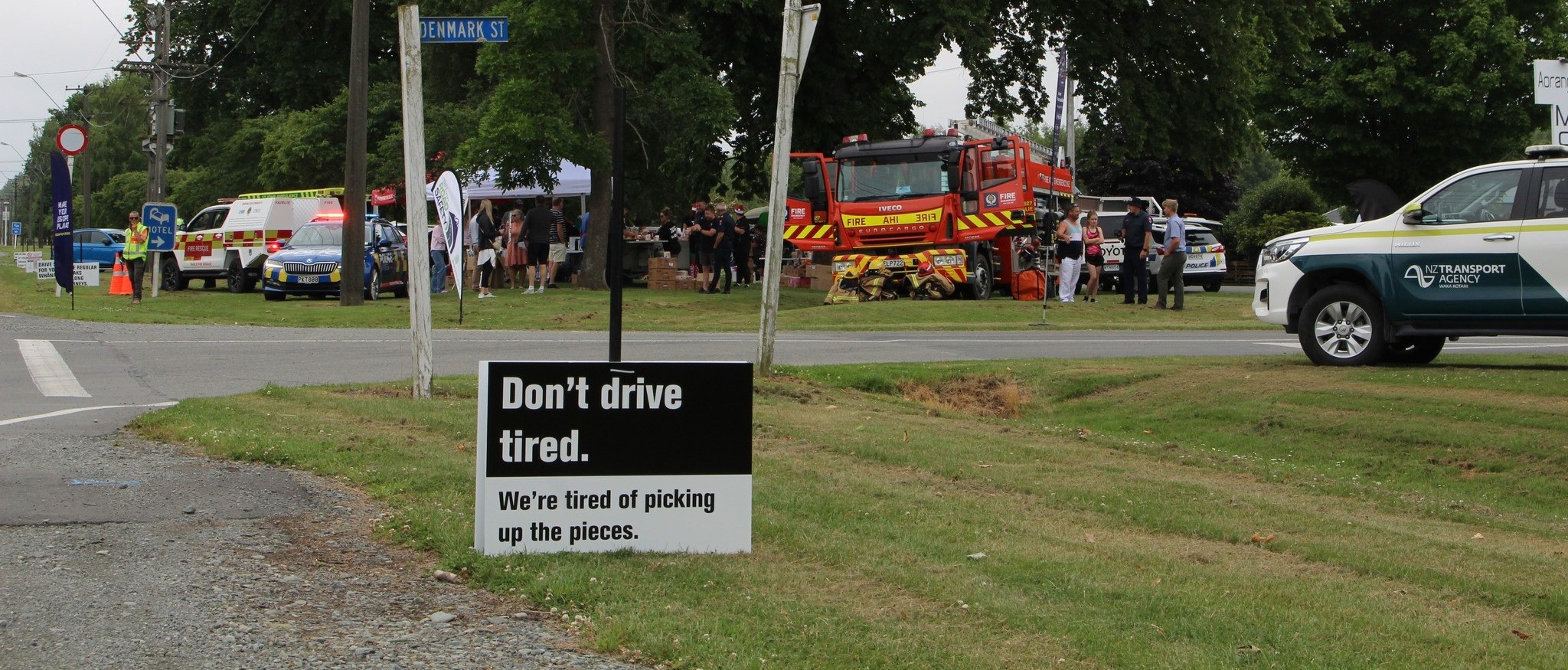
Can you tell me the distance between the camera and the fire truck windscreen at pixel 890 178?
1090 inches

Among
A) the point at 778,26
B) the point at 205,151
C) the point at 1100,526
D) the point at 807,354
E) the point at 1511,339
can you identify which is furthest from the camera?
the point at 205,151

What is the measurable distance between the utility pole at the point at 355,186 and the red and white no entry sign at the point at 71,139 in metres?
5.24

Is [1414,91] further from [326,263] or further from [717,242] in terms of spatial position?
[326,263]

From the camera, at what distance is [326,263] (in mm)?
28609

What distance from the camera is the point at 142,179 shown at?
81.9m

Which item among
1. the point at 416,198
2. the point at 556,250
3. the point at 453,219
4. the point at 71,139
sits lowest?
the point at 556,250

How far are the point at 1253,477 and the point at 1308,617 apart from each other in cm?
447

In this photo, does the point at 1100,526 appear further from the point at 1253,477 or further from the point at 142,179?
the point at 142,179

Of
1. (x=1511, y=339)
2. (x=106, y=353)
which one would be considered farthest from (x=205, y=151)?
(x=1511, y=339)

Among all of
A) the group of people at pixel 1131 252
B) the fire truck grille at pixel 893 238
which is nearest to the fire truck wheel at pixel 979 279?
the fire truck grille at pixel 893 238

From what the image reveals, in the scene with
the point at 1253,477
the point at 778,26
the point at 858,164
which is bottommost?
the point at 1253,477

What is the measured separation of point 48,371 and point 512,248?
1558cm

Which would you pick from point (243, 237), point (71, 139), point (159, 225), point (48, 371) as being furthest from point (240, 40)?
point (48, 371)

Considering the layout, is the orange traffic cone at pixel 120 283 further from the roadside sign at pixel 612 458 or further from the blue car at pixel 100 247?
the roadside sign at pixel 612 458
